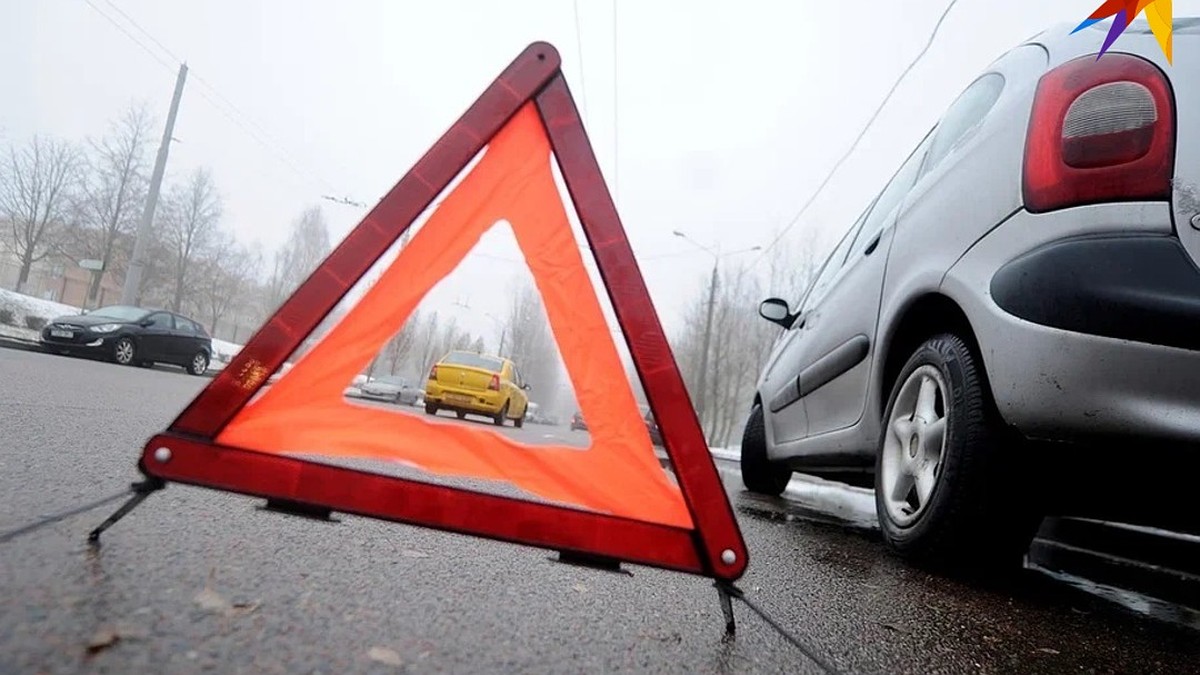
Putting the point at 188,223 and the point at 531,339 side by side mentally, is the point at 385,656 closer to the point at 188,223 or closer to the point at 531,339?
the point at 531,339

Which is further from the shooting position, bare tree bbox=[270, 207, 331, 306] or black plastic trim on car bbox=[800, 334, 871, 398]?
bare tree bbox=[270, 207, 331, 306]

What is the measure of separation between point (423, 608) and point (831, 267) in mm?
3574

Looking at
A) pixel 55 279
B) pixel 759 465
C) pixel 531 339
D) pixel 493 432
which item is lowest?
pixel 759 465

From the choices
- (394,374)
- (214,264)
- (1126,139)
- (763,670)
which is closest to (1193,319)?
(1126,139)

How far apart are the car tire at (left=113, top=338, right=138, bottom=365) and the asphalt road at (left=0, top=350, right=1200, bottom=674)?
12.5m

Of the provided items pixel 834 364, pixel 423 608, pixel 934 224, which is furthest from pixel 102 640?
pixel 834 364

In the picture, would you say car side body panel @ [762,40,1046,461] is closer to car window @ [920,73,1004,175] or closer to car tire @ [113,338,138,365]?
car window @ [920,73,1004,175]

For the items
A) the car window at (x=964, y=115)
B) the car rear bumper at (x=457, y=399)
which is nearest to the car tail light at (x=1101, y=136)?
the car window at (x=964, y=115)

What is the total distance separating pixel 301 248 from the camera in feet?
161

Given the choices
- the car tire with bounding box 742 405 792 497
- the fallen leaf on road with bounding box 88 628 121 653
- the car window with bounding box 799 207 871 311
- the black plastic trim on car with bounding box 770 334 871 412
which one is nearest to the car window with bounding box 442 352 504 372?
the fallen leaf on road with bounding box 88 628 121 653

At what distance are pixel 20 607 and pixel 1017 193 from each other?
232cm

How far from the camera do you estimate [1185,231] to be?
1.58 meters

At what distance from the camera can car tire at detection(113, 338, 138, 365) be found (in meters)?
12.9

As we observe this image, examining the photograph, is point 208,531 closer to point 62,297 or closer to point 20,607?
point 20,607
